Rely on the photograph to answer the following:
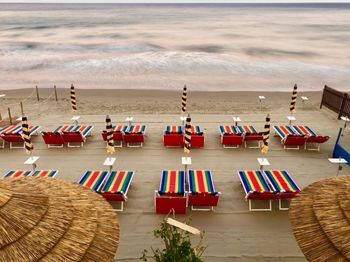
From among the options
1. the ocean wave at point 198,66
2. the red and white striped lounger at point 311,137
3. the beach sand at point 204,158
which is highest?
the ocean wave at point 198,66

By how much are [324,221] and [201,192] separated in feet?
13.1

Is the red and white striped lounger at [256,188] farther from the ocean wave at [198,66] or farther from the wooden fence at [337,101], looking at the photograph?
the ocean wave at [198,66]

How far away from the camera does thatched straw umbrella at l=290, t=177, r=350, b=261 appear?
179 inches

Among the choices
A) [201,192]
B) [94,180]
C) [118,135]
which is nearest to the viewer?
[201,192]

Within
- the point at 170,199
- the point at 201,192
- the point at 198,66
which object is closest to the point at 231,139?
the point at 201,192

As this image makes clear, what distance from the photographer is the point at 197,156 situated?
1212 cm

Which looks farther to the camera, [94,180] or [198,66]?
[198,66]

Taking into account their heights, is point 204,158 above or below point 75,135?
below

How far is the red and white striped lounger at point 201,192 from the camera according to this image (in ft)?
27.7

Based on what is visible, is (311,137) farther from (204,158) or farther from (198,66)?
(198,66)

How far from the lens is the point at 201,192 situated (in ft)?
27.9

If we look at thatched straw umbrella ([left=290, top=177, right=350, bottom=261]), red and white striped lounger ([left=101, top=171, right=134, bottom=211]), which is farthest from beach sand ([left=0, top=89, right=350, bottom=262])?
thatched straw umbrella ([left=290, top=177, right=350, bottom=261])

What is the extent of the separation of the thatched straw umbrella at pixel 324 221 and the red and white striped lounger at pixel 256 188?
263 cm

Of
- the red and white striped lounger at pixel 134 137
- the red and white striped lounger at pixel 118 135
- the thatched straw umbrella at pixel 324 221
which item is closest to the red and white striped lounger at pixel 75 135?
the red and white striped lounger at pixel 118 135
